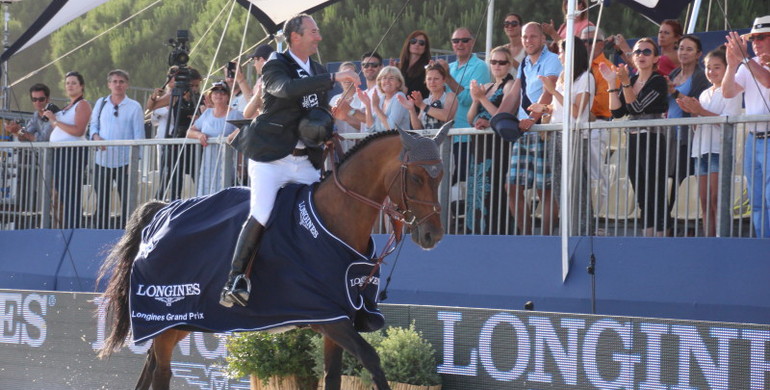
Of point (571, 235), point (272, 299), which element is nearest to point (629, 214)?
point (571, 235)

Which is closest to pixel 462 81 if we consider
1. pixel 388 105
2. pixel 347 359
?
pixel 388 105

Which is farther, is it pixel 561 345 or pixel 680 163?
pixel 680 163

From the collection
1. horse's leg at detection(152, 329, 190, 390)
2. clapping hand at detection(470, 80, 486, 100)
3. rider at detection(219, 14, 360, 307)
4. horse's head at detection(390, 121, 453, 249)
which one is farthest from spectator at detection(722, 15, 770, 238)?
horse's leg at detection(152, 329, 190, 390)

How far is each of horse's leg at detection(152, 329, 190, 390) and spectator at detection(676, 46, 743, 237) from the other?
4295mm

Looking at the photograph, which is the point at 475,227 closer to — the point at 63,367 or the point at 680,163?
the point at 680,163

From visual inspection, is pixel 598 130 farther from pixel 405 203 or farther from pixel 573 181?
pixel 405 203

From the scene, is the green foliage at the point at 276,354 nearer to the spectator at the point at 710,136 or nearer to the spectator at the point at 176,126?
the spectator at the point at 176,126

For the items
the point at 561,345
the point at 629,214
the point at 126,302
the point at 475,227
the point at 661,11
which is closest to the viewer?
the point at 561,345

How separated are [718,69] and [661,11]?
2482 millimetres

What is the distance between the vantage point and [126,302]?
9.29 meters

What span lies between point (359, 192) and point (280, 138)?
68 cm

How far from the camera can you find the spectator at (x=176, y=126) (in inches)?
477

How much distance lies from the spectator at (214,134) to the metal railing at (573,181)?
0.06 ft

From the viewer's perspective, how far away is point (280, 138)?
26.1ft
